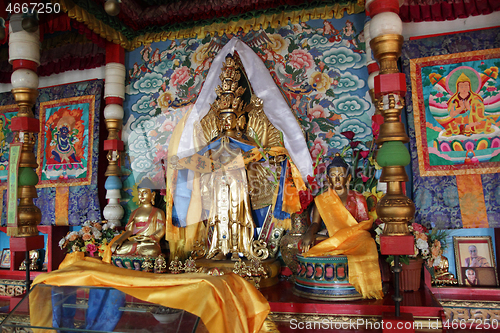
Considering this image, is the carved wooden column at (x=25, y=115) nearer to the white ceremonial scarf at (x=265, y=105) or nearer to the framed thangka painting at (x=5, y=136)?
the white ceremonial scarf at (x=265, y=105)

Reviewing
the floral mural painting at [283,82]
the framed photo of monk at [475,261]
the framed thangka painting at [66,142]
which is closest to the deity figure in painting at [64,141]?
the framed thangka painting at [66,142]

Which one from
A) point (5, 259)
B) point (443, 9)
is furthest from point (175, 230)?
point (443, 9)

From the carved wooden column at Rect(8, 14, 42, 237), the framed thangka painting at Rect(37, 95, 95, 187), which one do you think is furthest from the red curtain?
the framed thangka painting at Rect(37, 95, 95, 187)

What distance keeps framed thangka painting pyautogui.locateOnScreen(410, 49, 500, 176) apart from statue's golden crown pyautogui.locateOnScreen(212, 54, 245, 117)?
2191 mm

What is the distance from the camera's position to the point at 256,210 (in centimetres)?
507

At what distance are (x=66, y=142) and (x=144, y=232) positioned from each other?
91.0 inches

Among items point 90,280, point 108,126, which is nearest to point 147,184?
point 108,126

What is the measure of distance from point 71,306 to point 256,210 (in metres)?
3.21

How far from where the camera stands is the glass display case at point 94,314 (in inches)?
74.2

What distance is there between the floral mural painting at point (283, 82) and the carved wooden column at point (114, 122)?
0.63ft

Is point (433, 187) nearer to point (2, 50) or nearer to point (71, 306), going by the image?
point (71, 306)

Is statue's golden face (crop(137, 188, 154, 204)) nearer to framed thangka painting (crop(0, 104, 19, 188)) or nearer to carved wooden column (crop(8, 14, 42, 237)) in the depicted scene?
carved wooden column (crop(8, 14, 42, 237))

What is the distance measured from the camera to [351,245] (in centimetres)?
376

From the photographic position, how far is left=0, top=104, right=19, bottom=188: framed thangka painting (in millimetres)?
6391
